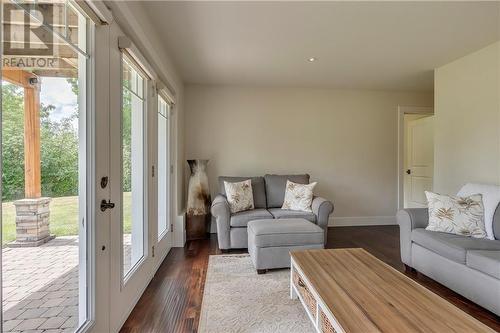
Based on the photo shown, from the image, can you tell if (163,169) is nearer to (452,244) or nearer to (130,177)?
(130,177)

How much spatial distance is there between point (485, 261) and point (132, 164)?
9.01 ft

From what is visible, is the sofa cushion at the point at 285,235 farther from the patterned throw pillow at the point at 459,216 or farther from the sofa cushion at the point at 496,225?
the sofa cushion at the point at 496,225

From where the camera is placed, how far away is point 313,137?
438cm

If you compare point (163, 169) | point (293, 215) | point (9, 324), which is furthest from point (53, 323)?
point (293, 215)

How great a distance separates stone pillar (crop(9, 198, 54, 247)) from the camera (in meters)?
0.96

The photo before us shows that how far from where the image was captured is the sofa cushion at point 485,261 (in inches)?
70.7

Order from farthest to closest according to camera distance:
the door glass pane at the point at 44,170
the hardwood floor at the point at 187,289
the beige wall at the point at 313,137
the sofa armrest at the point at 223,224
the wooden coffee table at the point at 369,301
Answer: the beige wall at the point at 313,137 < the sofa armrest at the point at 223,224 < the hardwood floor at the point at 187,289 < the wooden coffee table at the point at 369,301 < the door glass pane at the point at 44,170

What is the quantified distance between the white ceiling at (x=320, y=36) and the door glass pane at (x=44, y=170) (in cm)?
114

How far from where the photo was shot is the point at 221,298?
6.79 ft

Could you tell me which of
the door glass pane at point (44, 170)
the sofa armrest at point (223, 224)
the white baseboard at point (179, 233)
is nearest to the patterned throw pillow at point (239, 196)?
the sofa armrest at point (223, 224)

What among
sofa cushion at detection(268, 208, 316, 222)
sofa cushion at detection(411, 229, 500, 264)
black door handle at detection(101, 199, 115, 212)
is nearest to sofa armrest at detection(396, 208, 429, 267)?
sofa cushion at detection(411, 229, 500, 264)

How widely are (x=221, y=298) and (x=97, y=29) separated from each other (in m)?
2.02

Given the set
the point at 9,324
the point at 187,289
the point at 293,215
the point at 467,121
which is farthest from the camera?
the point at 293,215

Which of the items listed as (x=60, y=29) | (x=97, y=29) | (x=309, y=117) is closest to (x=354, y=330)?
(x=60, y=29)
